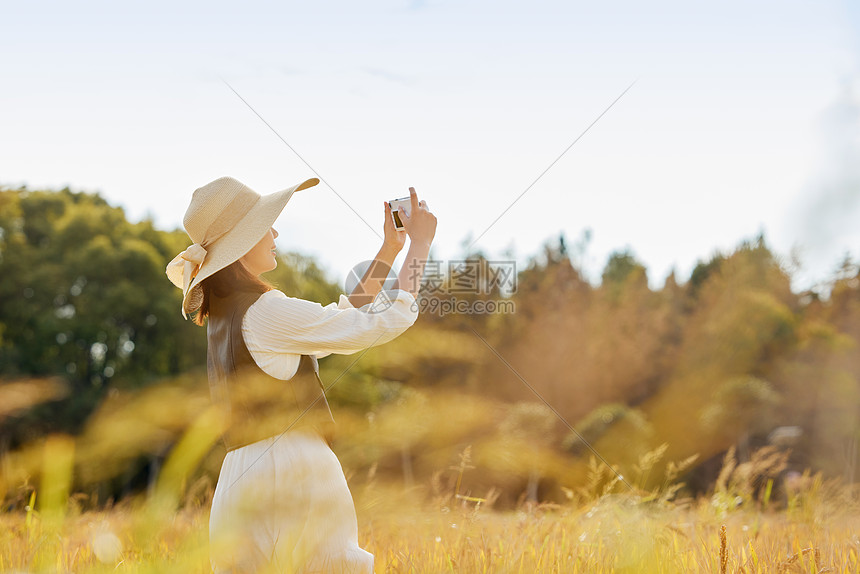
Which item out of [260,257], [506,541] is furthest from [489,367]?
[260,257]

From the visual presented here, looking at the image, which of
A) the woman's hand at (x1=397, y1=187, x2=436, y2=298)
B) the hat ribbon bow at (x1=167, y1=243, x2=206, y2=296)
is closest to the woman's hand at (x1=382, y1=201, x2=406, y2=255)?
the woman's hand at (x1=397, y1=187, x2=436, y2=298)

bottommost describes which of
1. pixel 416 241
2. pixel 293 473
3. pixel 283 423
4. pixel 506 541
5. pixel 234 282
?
pixel 506 541

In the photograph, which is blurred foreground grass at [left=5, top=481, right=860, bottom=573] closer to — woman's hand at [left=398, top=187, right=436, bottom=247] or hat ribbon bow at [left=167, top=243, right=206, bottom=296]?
hat ribbon bow at [left=167, top=243, right=206, bottom=296]

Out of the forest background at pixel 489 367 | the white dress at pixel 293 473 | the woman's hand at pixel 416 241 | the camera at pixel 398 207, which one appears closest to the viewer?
the white dress at pixel 293 473

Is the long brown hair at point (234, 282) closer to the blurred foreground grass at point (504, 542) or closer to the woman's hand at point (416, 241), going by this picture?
the woman's hand at point (416, 241)

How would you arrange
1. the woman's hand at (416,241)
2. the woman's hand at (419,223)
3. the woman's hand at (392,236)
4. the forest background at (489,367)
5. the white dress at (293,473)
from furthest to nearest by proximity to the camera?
the forest background at (489,367), the woman's hand at (392,236), the woman's hand at (419,223), the woman's hand at (416,241), the white dress at (293,473)

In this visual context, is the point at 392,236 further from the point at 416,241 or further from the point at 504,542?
the point at 504,542

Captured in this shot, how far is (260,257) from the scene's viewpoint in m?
2.43

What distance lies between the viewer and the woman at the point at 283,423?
211cm

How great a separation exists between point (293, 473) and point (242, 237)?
0.79 metres

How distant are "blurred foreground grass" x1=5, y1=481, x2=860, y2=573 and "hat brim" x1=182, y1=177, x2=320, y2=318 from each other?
739mm

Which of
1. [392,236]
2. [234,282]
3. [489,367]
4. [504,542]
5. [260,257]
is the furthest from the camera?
[489,367]

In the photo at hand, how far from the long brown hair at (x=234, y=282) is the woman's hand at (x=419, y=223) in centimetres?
51

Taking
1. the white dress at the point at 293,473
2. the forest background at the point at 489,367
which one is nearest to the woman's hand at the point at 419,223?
the white dress at the point at 293,473
